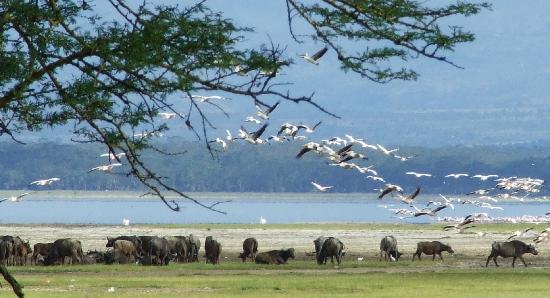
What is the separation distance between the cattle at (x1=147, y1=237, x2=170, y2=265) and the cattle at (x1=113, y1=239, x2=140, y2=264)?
75 cm

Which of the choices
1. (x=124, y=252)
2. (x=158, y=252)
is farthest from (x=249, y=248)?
(x=124, y=252)

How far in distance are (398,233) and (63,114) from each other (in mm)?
65689

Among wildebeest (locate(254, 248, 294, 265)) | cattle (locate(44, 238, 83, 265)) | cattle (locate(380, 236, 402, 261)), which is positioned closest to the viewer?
cattle (locate(44, 238, 83, 265))

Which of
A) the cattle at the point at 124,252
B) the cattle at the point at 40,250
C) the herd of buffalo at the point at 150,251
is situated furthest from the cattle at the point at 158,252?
the cattle at the point at 40,250

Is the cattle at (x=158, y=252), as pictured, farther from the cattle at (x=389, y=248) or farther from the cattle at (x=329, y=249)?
the cattle at (x=389, y=248)

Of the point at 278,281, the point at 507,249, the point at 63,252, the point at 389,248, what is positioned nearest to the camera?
the point at 278,281

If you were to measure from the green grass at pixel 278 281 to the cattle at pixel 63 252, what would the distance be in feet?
4.35

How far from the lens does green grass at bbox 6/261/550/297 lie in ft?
94.9

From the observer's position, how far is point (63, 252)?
40.9m

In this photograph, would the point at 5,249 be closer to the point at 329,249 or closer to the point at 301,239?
the point at 329,249

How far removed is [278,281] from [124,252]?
11137mm

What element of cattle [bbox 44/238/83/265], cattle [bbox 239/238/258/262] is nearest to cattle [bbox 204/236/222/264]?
cattle [bbox 239/238/258/262]

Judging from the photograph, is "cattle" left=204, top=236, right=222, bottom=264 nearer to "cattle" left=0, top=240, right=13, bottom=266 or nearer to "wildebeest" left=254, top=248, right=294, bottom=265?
"wildebeest" left=254, top=248, right=294, bottom=265

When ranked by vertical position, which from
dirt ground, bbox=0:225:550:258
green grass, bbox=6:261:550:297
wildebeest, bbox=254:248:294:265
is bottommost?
green grass, bbox=6:261:550:297
